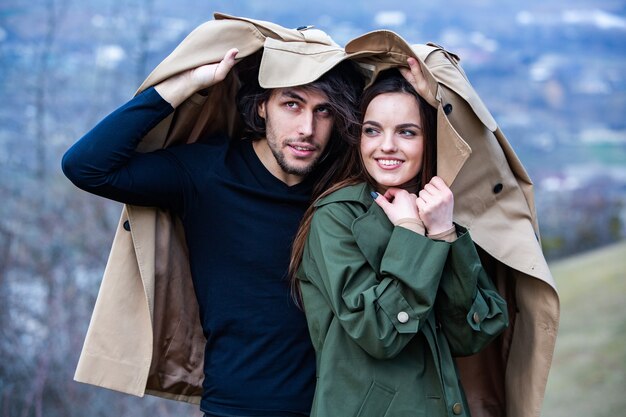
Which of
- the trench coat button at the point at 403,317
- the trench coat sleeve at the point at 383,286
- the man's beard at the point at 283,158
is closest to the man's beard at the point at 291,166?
the man's beard at the point at 283,158

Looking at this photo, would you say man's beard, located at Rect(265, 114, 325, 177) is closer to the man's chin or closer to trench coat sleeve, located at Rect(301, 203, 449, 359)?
the man's chin

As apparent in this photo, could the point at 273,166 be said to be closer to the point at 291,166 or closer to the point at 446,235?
the point at 291,166

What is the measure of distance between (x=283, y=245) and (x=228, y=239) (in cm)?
19

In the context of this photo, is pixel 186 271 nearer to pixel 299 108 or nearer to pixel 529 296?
pixel 299 108

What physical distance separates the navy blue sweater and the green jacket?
194 millimetres

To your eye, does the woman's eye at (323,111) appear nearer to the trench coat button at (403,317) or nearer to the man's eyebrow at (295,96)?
the man's eyebrow at (295,96)

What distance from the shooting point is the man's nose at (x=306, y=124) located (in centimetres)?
296

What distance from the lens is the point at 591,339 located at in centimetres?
592

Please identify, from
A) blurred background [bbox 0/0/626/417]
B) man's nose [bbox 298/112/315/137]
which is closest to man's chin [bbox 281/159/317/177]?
man's nose [bbox 298/112/315/137]

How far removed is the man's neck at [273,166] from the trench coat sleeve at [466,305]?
0.65 metres

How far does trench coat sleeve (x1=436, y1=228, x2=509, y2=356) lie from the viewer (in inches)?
105

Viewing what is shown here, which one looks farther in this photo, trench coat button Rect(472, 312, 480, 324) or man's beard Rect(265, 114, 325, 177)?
man's beard Rect(265, 114, 325, 177)

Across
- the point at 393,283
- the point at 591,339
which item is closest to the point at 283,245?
the point at 393,283

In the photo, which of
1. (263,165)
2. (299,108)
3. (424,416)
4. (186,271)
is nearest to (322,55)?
(299,108)
